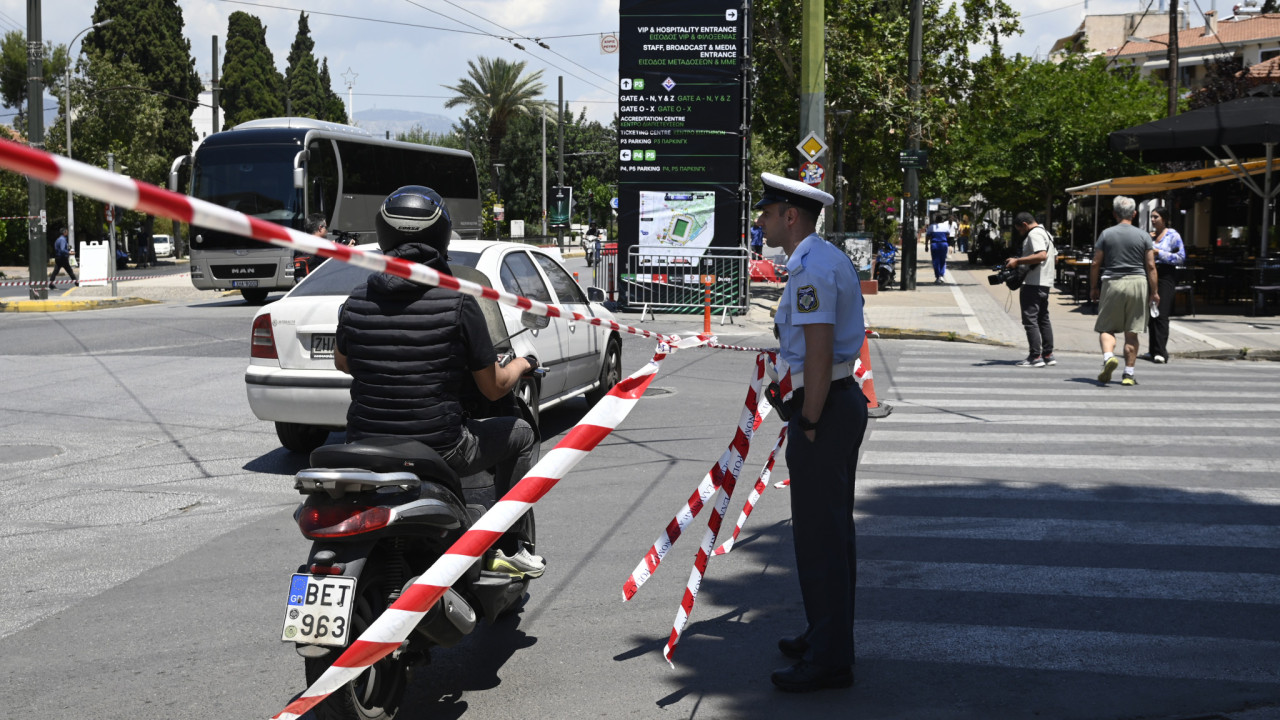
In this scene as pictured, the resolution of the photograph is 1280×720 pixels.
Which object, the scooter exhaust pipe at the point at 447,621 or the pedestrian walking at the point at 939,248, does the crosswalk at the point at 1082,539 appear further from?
the pedestrian walking at the point at 939,248

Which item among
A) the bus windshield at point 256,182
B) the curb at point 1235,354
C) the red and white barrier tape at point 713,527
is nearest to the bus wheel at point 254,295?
the bus windshield at point 256,182

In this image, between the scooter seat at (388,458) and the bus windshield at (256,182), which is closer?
the scooter seat at (388,458)

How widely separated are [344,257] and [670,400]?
8.70m

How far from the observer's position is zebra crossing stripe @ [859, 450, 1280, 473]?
803 centimetres

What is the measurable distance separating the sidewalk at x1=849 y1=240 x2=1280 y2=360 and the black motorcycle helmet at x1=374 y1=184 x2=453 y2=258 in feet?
43.0

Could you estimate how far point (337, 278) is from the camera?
846 cm

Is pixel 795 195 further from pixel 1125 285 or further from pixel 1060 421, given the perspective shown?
pixel 1125 285

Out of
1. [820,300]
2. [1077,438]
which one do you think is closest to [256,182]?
[1077,438]

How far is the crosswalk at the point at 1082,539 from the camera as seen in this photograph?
4.59m

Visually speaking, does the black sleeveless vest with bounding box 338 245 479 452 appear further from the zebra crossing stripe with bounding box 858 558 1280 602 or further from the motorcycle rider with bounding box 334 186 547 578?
the zebra crossing stripe with bounding box 858 558 1280 602

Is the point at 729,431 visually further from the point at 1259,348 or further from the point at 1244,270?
the point at 1244,270

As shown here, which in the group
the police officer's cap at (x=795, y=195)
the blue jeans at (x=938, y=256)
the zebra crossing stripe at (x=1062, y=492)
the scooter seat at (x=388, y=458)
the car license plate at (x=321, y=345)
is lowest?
the zebra crossing stripe at (x=1062, y=492)

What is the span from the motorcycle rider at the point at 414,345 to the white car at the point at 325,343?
331 centimetres

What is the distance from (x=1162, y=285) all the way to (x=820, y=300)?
11797 millimetres
